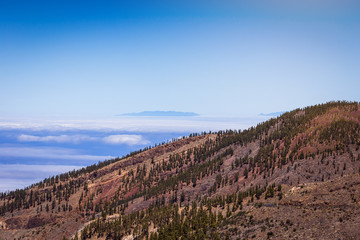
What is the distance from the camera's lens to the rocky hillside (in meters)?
56.2

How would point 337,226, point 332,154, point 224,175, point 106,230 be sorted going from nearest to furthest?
point 337,226
point 106,230
point 332,154
point 224,175

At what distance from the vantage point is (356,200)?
53156 millimetres

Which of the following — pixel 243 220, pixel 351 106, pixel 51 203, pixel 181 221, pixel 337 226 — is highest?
pixel 351 106

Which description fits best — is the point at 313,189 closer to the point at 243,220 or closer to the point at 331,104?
the point at 243,220

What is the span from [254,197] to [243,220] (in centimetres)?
1726

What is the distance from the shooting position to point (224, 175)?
415ft

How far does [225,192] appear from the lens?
108 meters

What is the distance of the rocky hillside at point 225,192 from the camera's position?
56.2 metres

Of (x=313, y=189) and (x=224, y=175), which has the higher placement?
(x=313, y=189)

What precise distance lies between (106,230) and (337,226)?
59425mm

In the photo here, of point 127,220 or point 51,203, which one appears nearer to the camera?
point 127,220

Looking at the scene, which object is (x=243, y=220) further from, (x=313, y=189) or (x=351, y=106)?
(x=351, y=106)

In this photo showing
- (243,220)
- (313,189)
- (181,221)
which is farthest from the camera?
(181,221)

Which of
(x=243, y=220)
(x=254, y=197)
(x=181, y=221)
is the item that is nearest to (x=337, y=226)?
(x=243, y=220)
